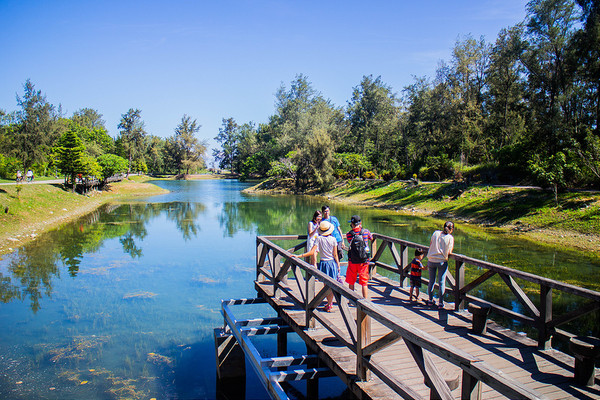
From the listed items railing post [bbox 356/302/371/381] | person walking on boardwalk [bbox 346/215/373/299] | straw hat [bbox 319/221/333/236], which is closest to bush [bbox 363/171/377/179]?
person walking on boardwalk [bbox 346/215/373/299]

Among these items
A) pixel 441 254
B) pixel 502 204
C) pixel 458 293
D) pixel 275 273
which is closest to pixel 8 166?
pixel 275 273

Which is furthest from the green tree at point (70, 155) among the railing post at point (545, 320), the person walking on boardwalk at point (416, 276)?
the railing post at point (545, 320)

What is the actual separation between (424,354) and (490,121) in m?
48.0

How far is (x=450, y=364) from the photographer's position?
577 centimetres

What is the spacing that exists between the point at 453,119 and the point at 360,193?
1569 cm

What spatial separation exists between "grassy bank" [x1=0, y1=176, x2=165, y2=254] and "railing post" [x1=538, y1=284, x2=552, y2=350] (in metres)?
23.8

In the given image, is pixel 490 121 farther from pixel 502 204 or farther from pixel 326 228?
pixel 326 228

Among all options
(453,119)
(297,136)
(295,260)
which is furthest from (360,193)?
(295,260)

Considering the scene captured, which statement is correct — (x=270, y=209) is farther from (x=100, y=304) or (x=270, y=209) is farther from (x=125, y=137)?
(x=125, y=137)

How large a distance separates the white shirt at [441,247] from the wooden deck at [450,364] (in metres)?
1.05

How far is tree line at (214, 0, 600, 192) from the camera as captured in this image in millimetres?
28094

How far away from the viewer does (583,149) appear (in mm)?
26828

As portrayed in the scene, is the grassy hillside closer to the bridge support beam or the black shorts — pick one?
the black shorts

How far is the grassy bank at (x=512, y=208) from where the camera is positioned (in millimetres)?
22641
